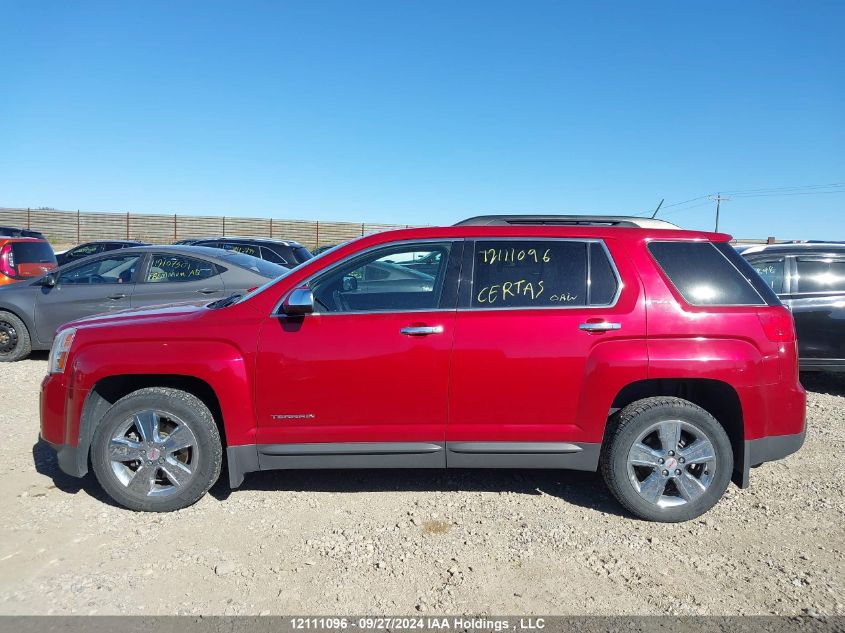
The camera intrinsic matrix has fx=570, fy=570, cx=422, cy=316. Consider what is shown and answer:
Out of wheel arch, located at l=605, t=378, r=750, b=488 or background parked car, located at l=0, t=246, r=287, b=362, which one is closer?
wheel arch, located at l=605, t=378, r=750, b=488

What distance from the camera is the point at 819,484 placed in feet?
13.4

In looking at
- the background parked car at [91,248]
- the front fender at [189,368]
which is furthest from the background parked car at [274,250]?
the front fender at [189,368]

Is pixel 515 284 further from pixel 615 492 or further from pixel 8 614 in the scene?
pixel 8 614

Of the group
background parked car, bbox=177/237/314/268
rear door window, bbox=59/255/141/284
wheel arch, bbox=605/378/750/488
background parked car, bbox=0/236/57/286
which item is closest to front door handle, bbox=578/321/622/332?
wheel arch, bbox=605/378/750/488

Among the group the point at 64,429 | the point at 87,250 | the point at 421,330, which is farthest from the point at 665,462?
the point at 87,250

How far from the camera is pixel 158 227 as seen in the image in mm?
37781

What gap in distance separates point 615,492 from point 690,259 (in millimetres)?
1530

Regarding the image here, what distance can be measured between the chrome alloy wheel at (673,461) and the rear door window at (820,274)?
13.1ft

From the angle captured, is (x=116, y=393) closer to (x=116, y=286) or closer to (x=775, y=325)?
(x=116, y=286)

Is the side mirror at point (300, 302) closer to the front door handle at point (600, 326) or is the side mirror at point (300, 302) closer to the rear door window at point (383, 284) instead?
the rear door window at point (383, 284)

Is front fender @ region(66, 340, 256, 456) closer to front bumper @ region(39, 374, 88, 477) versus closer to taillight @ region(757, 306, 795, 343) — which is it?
front bumper @ region(39, 374, 88, 477)

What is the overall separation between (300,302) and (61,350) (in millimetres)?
1686

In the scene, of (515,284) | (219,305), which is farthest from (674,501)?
(219,305)

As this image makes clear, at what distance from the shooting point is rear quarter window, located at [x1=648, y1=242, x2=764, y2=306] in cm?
351
